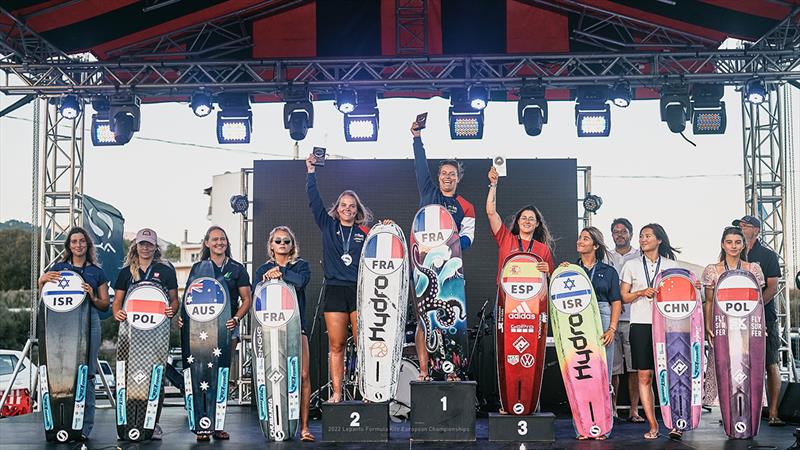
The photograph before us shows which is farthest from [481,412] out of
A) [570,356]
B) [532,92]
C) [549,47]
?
[549,47]

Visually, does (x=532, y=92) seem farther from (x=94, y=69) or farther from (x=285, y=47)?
(x=94, y=69)

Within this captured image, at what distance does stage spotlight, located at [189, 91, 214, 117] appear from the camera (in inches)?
342

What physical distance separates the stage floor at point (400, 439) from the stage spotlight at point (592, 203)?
2.72m

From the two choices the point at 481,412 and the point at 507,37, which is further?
the point at 507,37

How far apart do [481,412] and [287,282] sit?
2.80 m

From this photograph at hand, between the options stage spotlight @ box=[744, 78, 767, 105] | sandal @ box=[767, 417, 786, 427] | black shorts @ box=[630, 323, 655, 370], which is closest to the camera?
black shorts @ box=[630, 323, 655, 370]

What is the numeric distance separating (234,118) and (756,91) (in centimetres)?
543

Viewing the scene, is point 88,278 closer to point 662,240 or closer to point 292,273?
point 292,273

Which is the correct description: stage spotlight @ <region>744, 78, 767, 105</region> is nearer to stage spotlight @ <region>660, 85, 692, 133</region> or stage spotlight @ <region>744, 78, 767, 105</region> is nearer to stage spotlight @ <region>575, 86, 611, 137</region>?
stage spotlight @ <region>660, 85, 692, 133</region>

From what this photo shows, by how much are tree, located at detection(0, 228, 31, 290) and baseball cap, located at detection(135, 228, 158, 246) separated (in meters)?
24.7

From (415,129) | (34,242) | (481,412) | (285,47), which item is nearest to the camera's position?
(415,129)

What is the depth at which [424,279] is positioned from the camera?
5676 millimetres

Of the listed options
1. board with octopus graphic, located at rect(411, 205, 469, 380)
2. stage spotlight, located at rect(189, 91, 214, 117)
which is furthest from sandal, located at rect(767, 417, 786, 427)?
stage spotlight, located at rect(189, 91, 214, 117)

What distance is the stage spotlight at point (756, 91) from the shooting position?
8.27m
